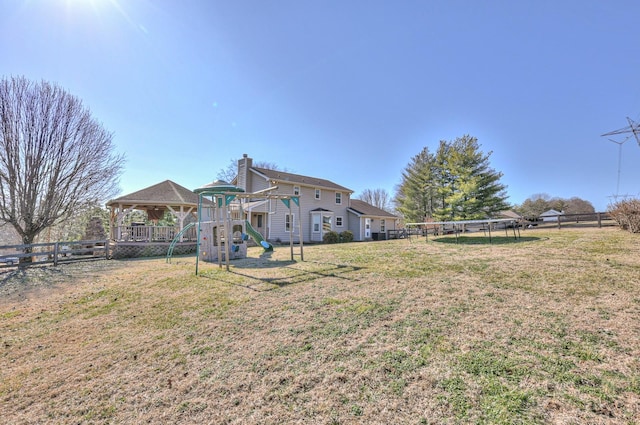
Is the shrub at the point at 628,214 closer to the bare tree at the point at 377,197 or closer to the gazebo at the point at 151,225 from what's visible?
the gazebo at the point at 151,225

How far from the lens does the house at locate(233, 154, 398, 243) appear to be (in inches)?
816

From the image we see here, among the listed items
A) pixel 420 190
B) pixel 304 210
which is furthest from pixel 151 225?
pixel 420 190

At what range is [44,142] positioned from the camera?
12.8 metres

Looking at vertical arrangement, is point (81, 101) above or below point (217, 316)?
above

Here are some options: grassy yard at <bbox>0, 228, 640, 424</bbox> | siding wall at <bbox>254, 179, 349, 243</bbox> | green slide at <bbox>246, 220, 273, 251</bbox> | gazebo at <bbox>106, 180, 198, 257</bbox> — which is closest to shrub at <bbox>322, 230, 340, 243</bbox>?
siding wall at <bbox>254, 179, 349, 243</bbox>

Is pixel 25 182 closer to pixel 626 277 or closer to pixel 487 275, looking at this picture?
pixel 487 275

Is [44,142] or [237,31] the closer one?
[237,31]

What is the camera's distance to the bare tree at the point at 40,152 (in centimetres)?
1205

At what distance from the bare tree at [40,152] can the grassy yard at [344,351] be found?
970 centimetres

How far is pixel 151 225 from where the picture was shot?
15.9m

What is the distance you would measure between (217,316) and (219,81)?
11.6 meters

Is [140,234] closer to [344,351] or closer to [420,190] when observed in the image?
[344,351]

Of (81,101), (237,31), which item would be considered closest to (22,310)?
(237,31)

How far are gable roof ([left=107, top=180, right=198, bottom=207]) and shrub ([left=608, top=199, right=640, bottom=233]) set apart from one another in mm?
20996
